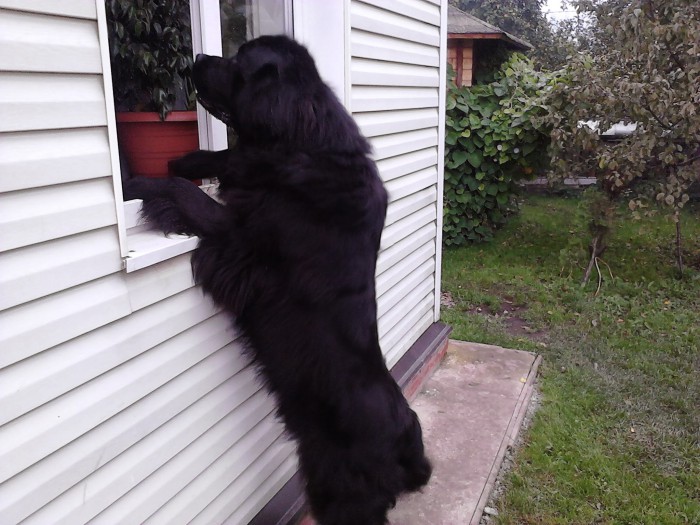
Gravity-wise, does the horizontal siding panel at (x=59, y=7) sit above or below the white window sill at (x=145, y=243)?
above

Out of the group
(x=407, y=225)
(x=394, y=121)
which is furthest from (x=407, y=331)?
(x=394, y=121)

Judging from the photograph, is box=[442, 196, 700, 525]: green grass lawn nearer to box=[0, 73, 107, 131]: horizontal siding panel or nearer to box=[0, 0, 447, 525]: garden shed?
box=[0, 0, 447, 525]: garden shed

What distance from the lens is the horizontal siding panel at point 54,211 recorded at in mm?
1347

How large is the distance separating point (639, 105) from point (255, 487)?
5158 millimetres

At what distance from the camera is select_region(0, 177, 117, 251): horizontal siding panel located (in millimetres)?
1347

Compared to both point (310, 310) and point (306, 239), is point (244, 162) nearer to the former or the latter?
point (306, 239)

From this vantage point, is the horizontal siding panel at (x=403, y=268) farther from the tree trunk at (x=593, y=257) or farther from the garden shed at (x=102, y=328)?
the tree trunk at (x=593, y=257)

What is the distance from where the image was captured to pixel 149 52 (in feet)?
7.22

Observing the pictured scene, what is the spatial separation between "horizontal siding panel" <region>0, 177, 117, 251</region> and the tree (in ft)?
17.7

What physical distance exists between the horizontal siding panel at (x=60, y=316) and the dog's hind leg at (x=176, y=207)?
0.30 metres

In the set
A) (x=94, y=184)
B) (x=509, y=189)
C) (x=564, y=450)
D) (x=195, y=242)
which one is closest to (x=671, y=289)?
(x=509, y=189)

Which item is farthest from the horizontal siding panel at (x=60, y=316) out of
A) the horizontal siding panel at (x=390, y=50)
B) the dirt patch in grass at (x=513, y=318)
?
the dirt patch in grass at (x=513, y=318)

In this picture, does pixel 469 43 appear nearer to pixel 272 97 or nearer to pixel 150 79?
pixel 150 79

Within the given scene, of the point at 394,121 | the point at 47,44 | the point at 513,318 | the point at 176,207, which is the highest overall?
the point at 47,44
